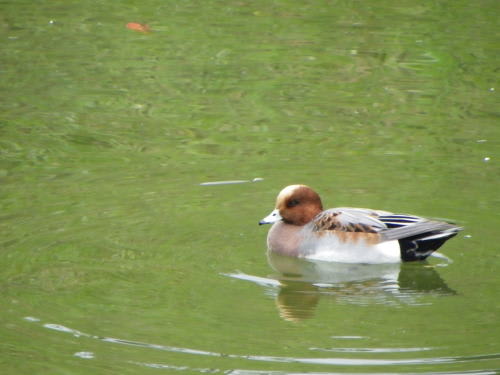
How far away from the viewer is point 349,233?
29.1 feet

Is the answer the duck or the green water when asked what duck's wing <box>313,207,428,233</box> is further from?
the green water

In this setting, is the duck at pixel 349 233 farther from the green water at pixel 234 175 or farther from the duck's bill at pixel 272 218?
the green water at pixel 234 175

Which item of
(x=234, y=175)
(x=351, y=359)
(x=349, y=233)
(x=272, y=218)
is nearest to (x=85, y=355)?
(x=351, y=359)

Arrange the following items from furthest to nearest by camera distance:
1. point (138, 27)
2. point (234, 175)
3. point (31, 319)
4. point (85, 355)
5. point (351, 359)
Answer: point (138, 27) < point (234, 175) < point (31, 319) < point (85, 355) < point (351, 359)

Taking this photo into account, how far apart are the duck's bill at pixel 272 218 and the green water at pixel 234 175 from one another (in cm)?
27

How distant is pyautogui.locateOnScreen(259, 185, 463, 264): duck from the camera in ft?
28.4

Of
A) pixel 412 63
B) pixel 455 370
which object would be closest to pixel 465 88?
pixel 412 63

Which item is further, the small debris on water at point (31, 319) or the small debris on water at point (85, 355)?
the small debris on water at point (31, 319)

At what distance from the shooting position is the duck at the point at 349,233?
8664 millimetres

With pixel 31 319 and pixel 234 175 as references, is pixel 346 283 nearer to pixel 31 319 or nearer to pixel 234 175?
pixel 31 319

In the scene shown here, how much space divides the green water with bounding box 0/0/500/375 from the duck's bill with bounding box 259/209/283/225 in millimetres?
271

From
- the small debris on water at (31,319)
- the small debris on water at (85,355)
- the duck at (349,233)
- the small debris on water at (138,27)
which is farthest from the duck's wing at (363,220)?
the small debris on water at (138,27)

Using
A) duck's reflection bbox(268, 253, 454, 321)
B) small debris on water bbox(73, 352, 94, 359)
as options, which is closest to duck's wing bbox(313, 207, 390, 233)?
duck's reflection bbox(268, 253, 454, 321)

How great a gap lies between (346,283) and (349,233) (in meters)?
0.70
